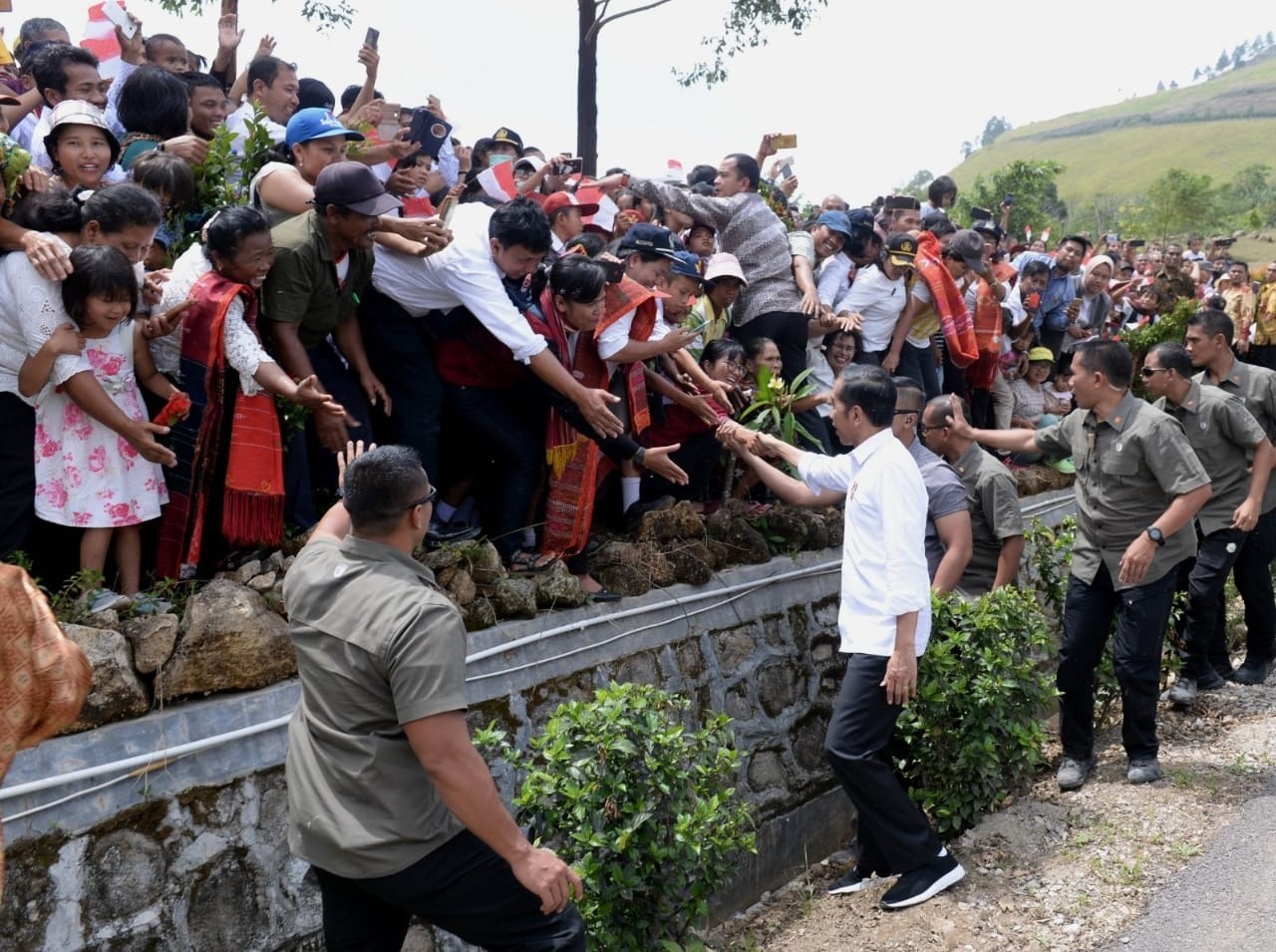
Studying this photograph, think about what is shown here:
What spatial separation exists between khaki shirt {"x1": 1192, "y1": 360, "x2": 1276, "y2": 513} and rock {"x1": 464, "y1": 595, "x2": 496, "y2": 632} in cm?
526

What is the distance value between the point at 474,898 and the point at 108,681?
1.44 m

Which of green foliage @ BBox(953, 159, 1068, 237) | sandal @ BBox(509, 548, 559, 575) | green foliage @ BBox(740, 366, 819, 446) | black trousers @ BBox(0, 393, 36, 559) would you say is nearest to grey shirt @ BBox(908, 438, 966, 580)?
green foliage @ BBox(740, 366, 819, 446)

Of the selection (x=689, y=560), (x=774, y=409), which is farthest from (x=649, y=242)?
(x=689, y=560)

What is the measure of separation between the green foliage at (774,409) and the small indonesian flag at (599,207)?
4.80 feet

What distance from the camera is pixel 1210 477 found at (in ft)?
24.3

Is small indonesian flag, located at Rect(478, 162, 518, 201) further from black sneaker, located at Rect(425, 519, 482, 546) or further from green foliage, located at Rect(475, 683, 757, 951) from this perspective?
green foliage, located at Rect(475, 683, 757, 951)

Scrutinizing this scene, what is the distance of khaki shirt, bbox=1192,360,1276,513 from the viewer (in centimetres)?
777

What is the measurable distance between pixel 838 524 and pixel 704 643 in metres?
1.47

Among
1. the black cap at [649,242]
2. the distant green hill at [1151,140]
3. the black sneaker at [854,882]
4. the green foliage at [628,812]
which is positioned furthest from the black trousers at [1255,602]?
the distant green hill at [1151,140]

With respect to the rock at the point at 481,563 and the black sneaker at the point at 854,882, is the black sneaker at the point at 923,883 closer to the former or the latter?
the black sneaker at the point at 854,882

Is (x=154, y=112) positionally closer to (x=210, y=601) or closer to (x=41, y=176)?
(x=41, y=176)

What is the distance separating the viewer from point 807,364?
7.65 metres

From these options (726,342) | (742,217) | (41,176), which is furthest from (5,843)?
(742,217)

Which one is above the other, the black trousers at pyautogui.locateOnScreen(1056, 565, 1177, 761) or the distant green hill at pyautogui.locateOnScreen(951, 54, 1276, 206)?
the distant green hill at pyautogui.locateOnScreen(951, 54, 1276, 206)
